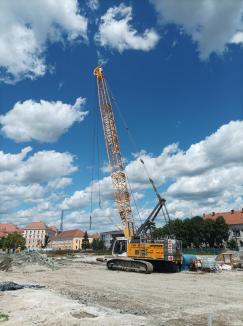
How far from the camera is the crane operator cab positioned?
3353 centimetres

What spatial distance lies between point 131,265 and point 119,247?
3336 millimetres

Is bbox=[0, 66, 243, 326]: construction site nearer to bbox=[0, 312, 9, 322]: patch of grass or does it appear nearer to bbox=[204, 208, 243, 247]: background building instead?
bbox=[0, 312, 9, 322]: patch of grass

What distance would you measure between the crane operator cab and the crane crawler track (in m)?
1.28

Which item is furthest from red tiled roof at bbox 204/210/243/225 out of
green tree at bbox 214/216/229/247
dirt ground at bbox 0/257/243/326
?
dirt ground at bbox 0/257/243/326

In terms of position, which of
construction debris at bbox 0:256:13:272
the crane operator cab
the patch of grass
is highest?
the crane operator cab

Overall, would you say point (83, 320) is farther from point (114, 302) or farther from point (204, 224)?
point (204, 224)

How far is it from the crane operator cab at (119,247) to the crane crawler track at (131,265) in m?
1.28

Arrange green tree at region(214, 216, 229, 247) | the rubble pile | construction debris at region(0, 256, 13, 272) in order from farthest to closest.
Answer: green tree at region(214, 216, 229, 247)
the rubble pile
construction debris at region(0, 256, 13, 272)

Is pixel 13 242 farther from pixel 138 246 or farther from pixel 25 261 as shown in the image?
pixel 138 246

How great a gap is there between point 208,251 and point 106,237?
2969 inches

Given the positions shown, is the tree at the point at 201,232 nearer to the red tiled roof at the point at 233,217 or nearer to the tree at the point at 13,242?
the red tiled roof at the point at 233,217

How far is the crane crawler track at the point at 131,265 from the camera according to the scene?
2914 centimetres

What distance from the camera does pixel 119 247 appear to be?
111 ft

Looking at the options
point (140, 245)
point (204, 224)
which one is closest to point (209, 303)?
point (140, 245)
